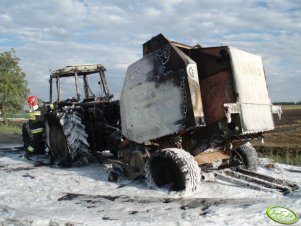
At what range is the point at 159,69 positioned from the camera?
5.64 metres

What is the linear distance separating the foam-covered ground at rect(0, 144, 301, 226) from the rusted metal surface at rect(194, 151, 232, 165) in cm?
32

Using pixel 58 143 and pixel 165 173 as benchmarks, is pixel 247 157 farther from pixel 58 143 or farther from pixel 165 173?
pixel 58 143

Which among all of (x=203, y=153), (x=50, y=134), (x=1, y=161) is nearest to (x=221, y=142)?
(x=203, y=153)

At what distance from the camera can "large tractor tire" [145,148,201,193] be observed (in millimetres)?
5184

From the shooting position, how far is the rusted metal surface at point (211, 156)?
19.0ft

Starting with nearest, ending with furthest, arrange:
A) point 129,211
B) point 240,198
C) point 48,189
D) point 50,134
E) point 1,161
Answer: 1. point 129,211
2. point 240,198
3. point 48,189
4. point 50,134
5. point 1,161

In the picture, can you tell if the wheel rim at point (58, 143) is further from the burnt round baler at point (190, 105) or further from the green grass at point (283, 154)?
the green grass at point (283, 154)

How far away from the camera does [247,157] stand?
6738 millimetres

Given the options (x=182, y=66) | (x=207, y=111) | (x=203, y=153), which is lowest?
(x=203, y=153)

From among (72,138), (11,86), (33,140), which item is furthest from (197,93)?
(11,86)

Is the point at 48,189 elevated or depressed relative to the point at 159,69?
depressed

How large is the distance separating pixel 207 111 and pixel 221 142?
509 millimetres

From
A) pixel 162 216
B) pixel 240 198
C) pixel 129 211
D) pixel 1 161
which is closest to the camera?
pixel 162 216

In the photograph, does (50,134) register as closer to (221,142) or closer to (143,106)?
(143,106)
